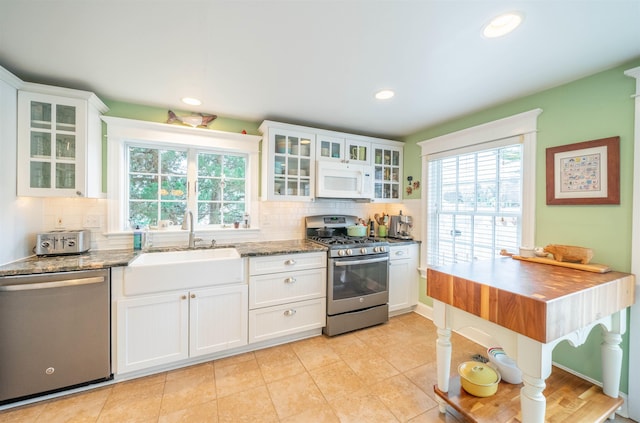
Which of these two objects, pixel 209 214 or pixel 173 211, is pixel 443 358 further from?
pixel 173 211

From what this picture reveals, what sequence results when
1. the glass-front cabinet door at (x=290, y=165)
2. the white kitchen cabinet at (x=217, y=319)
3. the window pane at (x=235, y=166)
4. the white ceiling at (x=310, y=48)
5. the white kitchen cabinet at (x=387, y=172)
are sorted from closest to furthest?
the white ceiling at (x=310, y=48), the white kitchen cabinet at (x=217, y=319), the glass-front cabinet door at (x=290, y=165), the window pane at (x=235, y=166), the white kitchen cabinet at (x=387, y=172)

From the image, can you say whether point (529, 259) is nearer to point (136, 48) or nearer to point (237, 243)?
point (237, 243)

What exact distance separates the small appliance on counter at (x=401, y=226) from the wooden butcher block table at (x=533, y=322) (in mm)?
1465

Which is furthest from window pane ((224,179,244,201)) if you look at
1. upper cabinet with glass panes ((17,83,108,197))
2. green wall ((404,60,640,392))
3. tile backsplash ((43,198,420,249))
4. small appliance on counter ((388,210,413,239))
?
green wall ((404,60,640,392))

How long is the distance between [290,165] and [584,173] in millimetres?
2474

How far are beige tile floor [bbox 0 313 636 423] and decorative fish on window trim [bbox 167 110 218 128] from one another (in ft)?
7.40

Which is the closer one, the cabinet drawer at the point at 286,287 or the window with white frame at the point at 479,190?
the window with white frame at the point at 479,190

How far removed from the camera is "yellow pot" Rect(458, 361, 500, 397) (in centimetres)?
160

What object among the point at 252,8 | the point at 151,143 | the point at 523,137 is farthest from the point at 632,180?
the point at 151,143

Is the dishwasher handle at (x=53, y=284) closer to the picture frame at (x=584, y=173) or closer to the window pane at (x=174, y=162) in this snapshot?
the window pane at (x=174, y=162)

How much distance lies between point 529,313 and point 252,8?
6.35 ft

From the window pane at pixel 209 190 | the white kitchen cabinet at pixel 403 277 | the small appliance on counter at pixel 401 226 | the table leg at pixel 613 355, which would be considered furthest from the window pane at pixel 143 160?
the table leg at pixel 613 355

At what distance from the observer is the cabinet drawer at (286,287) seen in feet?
7.52

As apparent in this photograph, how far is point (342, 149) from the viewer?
3059mm
